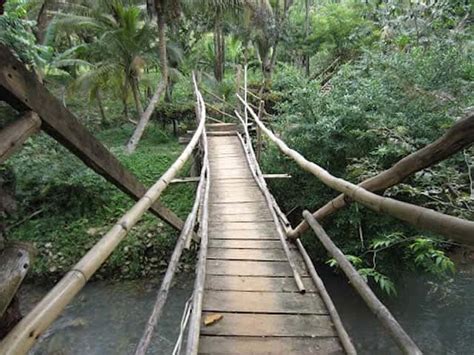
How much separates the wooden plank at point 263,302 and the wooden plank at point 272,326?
5 cm

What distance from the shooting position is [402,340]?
4.87 ft

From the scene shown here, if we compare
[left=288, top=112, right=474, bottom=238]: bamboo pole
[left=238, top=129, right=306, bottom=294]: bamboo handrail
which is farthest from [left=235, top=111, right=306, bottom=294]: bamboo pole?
[left=288, top=112, right=474, bottom=238]: bamboo pole

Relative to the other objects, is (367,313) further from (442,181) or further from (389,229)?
(442,181)

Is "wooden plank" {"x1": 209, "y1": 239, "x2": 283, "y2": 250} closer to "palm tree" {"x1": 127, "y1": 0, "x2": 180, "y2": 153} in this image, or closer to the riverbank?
the riverbank

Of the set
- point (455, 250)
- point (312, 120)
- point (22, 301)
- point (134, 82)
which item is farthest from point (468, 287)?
point (134, 82)

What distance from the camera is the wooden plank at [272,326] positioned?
2.20 metres

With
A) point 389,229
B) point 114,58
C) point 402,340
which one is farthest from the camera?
point 114,58

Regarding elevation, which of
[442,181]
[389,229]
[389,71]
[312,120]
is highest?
[389,71]

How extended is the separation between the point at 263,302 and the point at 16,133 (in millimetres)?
1862

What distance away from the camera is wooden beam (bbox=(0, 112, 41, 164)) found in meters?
1.11

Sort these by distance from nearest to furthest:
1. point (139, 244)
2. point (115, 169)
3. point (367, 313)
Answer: point (115, 169) < point (367, 313) < point (139, 244)

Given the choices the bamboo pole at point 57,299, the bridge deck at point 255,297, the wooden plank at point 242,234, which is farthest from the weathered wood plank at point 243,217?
the bamboo pole at point 57,299

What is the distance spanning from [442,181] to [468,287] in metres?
2.81

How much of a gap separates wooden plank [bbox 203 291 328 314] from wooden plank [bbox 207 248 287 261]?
536 millimetres
